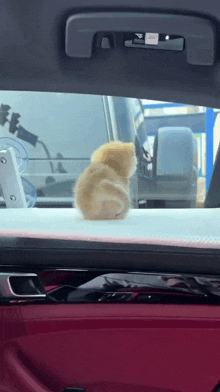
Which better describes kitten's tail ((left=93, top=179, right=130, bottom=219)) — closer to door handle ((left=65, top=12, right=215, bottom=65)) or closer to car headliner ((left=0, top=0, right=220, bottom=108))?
car headliner ((left=0, top=0, right=220, bottom=108))

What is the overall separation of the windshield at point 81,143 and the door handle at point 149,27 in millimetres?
2133

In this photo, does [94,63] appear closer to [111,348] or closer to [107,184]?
[107,184]

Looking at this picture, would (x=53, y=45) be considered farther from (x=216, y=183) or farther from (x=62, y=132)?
(x=62, y=132)

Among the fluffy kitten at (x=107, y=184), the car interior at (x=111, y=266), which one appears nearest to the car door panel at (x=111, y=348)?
the car interior at (x=111, y=266)

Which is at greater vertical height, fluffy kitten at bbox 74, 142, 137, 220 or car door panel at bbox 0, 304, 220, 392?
fluffy kitten at bbox 74, 142, 137, 220

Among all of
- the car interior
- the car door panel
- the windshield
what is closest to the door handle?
the car interior

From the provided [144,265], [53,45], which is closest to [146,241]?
[144,265]

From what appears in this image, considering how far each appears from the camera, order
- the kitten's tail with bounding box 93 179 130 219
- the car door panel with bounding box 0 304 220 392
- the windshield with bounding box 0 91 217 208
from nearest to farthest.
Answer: the car door panel with bounding box 0 304 220 392
the kitten's tail with bounding box 93 179 130 219
the windshield with bounding box 0 91 217 208

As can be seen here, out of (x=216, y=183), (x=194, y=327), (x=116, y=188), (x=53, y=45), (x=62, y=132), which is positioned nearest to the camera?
(x=194, y=327)

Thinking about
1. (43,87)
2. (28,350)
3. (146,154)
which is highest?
(43,87)

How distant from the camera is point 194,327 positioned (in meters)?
0.61

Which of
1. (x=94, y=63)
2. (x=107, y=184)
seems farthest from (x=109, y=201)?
(x=94, y=63)

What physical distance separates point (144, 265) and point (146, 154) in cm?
246

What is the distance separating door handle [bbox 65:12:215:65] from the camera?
654 millimetres
